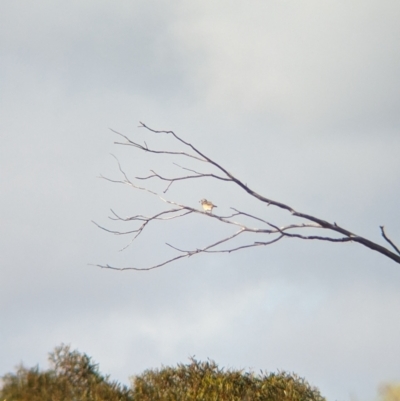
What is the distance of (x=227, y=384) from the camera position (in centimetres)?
1326

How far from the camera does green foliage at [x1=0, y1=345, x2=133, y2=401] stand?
8.07 metres

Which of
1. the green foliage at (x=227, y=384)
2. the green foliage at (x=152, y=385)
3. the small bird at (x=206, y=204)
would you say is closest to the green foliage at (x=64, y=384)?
the green foliage at (x=152, y=385)

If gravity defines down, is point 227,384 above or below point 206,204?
below

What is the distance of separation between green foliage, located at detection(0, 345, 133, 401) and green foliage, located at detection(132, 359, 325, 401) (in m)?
2.69

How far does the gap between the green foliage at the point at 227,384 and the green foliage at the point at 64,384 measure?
269cm

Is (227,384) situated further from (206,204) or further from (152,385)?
(206,204)

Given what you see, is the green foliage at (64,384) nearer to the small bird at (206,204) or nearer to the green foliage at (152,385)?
the green foliage at (152,385)

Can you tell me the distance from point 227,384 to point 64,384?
5041 mm

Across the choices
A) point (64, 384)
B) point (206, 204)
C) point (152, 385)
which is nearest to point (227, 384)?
point (152, 385)

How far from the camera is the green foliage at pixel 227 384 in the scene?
13.0 m

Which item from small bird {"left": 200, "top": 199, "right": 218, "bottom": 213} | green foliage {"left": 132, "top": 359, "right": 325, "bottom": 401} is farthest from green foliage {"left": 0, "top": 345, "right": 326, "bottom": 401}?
small bird {"left": 200, "top": 199, "right": 218, "bottom": 213}

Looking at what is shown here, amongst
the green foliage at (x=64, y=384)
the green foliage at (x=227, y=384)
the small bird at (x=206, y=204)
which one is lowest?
the green foliage at (x=64, y=384)

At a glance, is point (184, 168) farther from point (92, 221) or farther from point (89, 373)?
point (89, 373)

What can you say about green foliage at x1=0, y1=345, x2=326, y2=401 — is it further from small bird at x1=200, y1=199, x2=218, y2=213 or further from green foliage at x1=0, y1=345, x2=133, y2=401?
small bird at x1=200, y1=199, x2=218, y2=213
